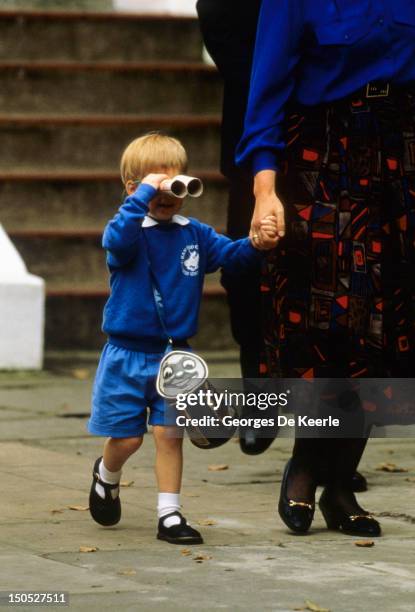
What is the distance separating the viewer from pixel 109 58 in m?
11.9

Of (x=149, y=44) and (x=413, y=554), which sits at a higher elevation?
(x=413, y=554)

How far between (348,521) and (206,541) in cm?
42

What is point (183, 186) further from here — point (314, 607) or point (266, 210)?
point (314, 607)

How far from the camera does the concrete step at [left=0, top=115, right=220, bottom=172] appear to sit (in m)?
10.7

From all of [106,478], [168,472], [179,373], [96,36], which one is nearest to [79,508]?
[106,478]

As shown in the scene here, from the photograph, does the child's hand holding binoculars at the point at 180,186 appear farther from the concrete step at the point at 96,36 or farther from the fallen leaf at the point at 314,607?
the concrete step at the point at 96,36

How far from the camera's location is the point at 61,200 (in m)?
10.4

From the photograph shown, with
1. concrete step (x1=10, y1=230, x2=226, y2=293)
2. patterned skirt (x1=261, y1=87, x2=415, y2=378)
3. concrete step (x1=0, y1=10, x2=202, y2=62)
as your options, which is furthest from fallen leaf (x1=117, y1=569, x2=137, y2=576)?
concrete step (x1=0, y1=10, x2=202, y2=62)

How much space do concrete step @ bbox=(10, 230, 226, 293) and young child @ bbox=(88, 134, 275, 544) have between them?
4965mm

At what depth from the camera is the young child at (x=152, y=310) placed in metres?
4.94

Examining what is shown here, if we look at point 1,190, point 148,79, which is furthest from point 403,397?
point 148,79

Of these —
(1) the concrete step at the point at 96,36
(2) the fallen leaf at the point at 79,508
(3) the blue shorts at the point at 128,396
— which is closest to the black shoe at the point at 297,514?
(3) the blue shorts at the point at 128,396

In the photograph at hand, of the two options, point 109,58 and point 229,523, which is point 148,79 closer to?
point 109,58

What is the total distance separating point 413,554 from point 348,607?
2.35 ft
